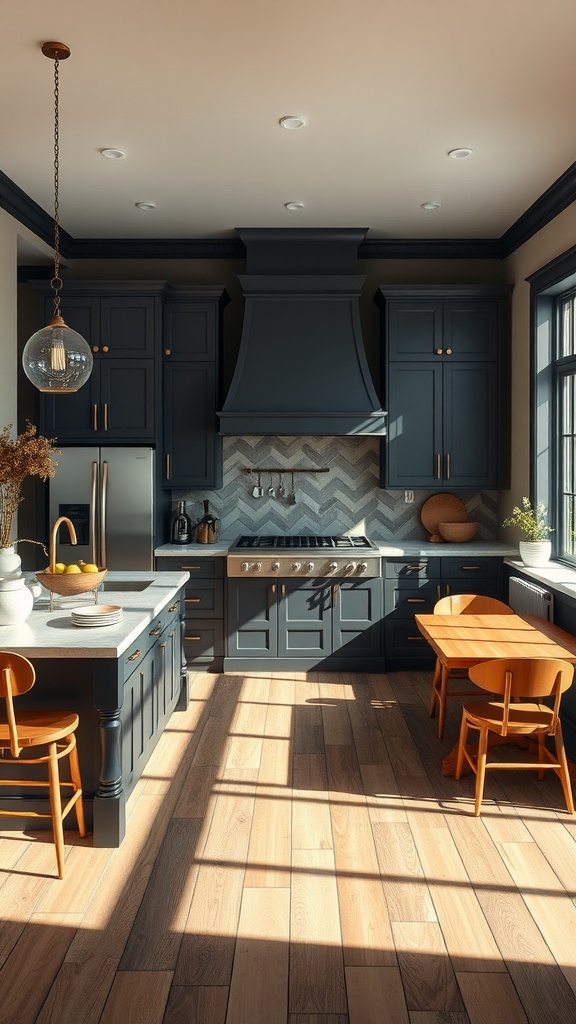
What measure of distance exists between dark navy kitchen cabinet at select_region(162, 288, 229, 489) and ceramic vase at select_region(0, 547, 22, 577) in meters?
2.67

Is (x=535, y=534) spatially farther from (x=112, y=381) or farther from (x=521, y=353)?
(x=112, y=381)

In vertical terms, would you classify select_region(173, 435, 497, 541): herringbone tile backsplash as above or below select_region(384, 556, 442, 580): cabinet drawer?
above

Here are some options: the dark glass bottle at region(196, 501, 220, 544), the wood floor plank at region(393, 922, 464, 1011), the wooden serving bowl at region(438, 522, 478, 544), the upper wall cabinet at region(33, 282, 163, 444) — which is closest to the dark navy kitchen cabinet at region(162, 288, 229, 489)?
the upper wall cabinet at region(33, 282, 163, 444)

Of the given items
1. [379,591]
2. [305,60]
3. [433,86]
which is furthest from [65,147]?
[379,591]

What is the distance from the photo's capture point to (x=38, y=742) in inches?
115

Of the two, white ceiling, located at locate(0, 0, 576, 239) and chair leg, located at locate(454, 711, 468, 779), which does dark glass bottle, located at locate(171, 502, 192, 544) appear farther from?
chair leg, located at locate(454, 711, 468, 779)

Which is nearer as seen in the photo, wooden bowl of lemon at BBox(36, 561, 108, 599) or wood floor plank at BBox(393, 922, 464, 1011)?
wood floor plank at BBox(393, 922, 464, 1011)

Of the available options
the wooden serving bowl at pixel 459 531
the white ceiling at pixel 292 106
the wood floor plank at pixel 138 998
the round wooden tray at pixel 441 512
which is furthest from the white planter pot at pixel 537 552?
the wood floor plank at pixel 138 998

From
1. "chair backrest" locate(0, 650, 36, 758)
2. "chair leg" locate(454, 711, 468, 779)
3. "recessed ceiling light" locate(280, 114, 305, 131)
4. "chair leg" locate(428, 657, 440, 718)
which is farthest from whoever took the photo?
"chair leg" locate(428, 657, 440, 718)

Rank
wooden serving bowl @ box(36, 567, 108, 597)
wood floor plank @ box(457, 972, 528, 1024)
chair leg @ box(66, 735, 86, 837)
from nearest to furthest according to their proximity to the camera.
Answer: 1. wood floor plank @ box(457, 972, 528, 1024)
2. chair leg @ box(66, 735, 86, 837)
3. wooden serving bowl @ box(36, 567, 108, 597)

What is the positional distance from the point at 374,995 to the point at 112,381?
4583 mm

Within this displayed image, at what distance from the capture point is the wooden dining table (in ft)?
11.9

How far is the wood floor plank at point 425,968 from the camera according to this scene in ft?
7.37

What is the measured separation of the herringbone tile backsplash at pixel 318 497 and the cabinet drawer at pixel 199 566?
0.67 metres
